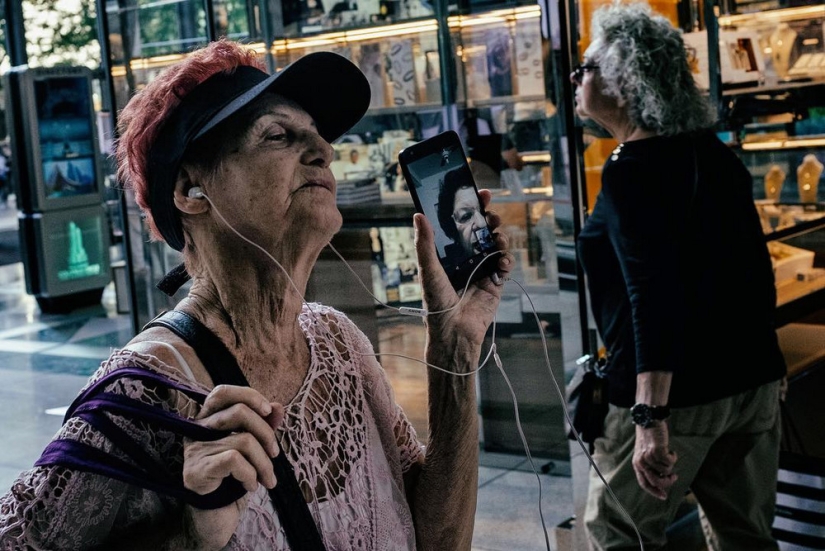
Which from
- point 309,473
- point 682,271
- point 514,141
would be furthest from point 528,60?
point 309,473

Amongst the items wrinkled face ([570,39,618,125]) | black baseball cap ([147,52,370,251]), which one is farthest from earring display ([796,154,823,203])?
black baseball cap ([147,52,370,251])

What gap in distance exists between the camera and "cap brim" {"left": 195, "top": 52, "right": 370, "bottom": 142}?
1447 millimetres

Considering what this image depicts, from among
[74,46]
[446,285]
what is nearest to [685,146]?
[446,285]

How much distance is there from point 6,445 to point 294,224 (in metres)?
5.61

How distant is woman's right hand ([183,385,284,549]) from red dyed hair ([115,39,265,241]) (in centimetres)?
44

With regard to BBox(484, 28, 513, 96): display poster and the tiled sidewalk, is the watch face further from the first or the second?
BBox(484, 28, 513, 96): display poster

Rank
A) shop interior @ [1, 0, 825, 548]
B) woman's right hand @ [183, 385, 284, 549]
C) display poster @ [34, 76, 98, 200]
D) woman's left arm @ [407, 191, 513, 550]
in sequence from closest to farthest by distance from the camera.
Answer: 1. woman's right hand @ [183, 385, 284, 549]
2. woman's left arm @ [407, 191, 513, 550]
3. shop interior @ [1, 0, 825, 548]
4. display poster @ [34, 76, 98, 200]

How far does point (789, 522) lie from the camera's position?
153 inches

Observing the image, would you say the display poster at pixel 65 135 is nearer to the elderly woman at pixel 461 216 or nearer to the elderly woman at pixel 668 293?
the elderly woman at pixel 668 293

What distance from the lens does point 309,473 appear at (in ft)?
4.87

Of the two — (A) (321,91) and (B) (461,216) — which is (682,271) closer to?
(B) (461,216)

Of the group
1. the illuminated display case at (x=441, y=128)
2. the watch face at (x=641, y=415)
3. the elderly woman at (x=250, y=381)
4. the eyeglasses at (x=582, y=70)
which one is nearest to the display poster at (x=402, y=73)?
the illuminated display case at (x=441, y=128)

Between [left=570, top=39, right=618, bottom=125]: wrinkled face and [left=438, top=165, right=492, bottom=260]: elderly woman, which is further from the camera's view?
[left=570, top=39, right=618, bottom=125]: wrinkled face

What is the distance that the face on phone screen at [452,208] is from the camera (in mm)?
1860
